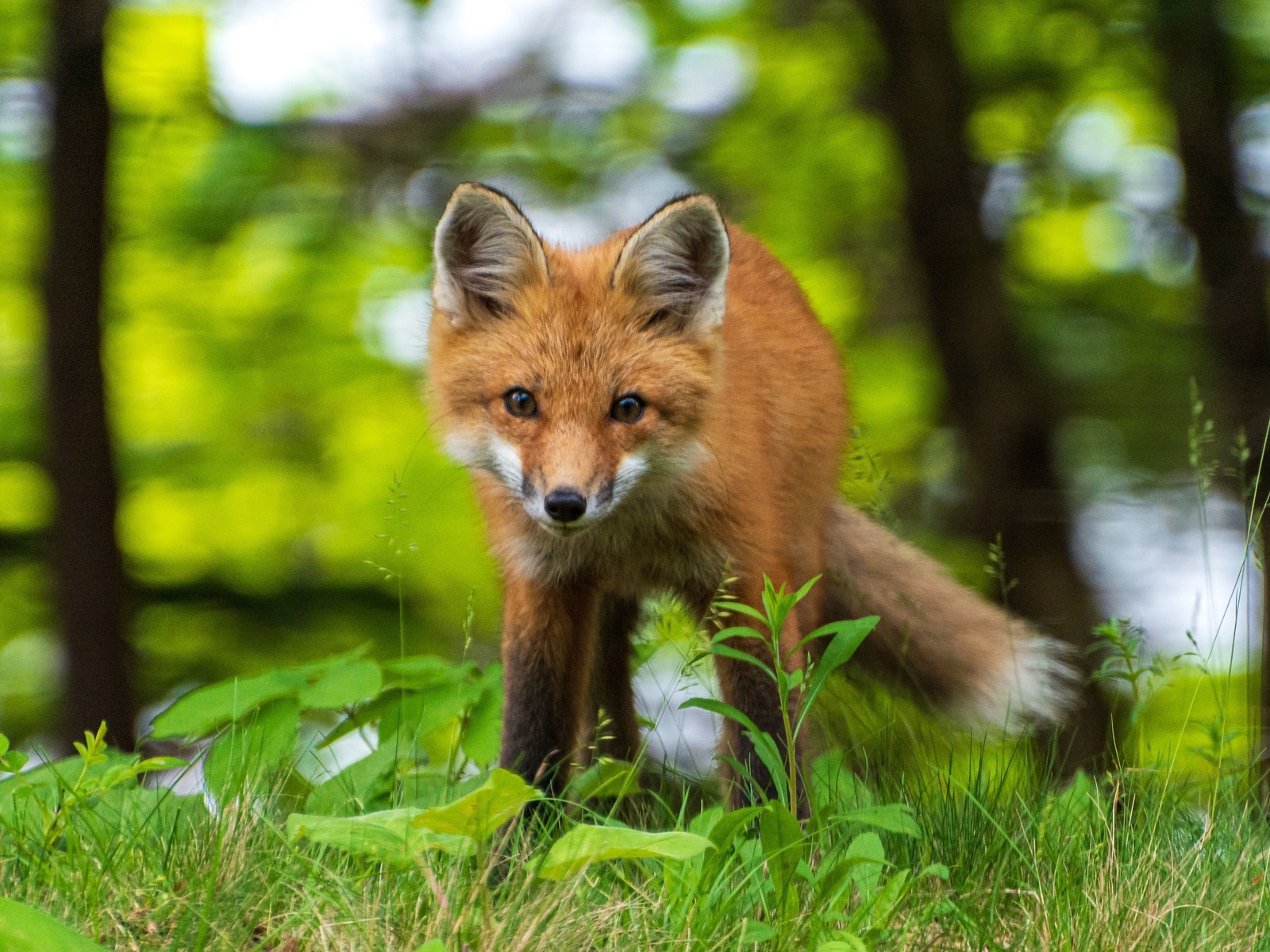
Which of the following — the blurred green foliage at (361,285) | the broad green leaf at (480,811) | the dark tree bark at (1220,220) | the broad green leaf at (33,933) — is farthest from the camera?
the blurred green foliage at (361,285)

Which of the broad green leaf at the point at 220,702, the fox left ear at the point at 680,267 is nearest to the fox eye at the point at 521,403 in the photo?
the fox left ear at the point at 680,267

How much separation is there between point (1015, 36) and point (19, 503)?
313 inches

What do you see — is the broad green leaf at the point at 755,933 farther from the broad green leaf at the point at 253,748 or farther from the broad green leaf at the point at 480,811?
the broad green leaf at the point at 253,748

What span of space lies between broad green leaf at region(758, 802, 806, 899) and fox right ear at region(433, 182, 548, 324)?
184cm

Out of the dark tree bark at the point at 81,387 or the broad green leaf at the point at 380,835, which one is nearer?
the broad green leaf at the point at 380,835

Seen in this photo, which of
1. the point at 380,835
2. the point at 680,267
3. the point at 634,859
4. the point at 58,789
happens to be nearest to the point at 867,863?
the point at 634,859

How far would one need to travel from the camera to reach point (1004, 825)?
269 cm

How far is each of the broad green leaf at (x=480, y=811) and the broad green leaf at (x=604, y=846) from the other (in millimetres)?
106

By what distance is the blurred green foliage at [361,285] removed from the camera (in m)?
8.84

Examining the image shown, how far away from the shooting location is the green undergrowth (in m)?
2.06

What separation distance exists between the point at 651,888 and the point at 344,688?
3.87ft

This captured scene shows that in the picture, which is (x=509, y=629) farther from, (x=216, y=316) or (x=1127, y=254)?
(x=1127, y=254)

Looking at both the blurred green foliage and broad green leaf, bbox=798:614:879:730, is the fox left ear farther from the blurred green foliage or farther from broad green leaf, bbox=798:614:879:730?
the blurred green foliage

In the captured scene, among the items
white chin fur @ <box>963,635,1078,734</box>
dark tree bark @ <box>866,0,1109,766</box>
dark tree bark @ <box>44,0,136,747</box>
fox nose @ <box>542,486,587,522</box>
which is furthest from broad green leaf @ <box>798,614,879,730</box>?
dark tree bark @ <box>44,0,136,747</box>
